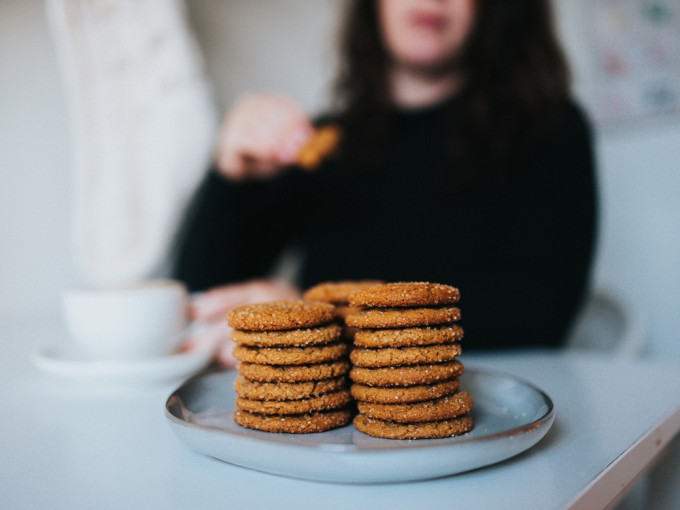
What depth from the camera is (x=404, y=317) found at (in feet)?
1.54

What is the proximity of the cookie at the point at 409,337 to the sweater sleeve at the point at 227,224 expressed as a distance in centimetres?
96

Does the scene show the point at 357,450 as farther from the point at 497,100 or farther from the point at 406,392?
the point at 497,100

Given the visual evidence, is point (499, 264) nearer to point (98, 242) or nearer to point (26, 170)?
point (98, 242)

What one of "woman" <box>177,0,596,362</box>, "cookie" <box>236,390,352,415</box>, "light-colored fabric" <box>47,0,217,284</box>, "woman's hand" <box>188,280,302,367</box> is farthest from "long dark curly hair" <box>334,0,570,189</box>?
"cookie" <box>236,390,352,415</box>

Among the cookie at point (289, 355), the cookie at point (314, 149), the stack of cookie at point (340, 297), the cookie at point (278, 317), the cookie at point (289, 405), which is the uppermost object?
the cookie at point (314, 149)

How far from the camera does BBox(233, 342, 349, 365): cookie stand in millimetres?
488

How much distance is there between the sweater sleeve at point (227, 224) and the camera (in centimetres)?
142

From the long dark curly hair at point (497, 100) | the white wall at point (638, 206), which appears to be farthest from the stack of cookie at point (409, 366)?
the white wall at point (638, 206)

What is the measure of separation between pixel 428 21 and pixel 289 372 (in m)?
1.11

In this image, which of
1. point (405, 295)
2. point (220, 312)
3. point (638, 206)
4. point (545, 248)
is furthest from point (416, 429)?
point (638, 206)

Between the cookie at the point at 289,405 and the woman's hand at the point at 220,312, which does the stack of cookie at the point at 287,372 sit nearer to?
the cookie at the point at 289,405

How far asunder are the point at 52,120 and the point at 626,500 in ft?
5.12

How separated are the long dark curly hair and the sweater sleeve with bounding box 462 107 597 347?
7 centimetres

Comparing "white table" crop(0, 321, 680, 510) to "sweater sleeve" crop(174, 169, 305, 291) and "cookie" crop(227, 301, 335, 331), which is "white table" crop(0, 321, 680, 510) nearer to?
"cookie" crop(227, 301, 335, 331)
